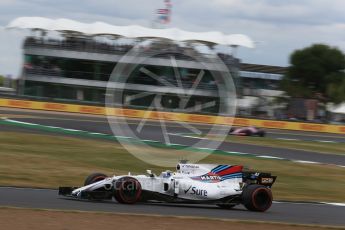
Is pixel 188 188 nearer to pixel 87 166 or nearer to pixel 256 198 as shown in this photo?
pixel 256 198

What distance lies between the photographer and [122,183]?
33.2 ft

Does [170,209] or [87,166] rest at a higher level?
[87,166]

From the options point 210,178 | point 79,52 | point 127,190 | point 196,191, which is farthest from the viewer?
point 79,52

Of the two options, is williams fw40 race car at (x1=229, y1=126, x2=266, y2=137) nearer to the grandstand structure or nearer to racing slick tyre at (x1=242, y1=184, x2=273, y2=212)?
the grandstand structure

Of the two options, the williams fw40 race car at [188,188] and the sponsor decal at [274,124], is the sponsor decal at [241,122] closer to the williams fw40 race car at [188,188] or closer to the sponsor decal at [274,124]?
the sponsor decal at [274,124]

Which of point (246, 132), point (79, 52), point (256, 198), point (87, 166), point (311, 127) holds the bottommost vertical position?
point (256, 198)

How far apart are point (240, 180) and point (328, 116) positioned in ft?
158

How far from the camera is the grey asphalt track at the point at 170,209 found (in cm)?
976

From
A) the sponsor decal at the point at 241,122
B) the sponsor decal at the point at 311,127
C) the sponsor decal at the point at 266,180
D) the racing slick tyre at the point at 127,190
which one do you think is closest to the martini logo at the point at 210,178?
the sponsor decal at the point at 266,180

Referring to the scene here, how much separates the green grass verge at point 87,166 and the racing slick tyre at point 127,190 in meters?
3.32

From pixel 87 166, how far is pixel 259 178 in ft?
24.0

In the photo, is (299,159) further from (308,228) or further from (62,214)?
(62,214)

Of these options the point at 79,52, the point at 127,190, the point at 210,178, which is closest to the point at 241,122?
the point at 79,52

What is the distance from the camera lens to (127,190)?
405 inches
